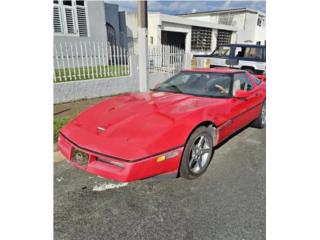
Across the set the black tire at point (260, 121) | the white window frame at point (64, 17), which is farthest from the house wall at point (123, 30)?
the black tire at point (260, 121)

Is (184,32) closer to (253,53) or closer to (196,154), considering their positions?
(253,53)

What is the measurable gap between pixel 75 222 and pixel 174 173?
3.52ft

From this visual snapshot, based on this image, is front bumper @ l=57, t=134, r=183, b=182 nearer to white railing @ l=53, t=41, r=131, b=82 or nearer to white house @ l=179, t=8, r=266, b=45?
white railing @ l=53, t=41, r=131, b=82

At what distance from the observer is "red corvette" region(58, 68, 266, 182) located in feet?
7.17

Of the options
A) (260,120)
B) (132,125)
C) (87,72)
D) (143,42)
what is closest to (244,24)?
(143,42)

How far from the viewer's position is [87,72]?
21.2ft

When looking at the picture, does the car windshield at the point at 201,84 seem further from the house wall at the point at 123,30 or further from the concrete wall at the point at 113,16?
the house wall at the point at 123,30

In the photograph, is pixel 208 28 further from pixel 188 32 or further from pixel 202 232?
pixel 202 232

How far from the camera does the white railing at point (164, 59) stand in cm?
830

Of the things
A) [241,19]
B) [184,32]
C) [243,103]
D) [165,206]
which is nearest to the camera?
[165,206]

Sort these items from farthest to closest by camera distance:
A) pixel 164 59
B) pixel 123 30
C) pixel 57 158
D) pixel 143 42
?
pixel 123 30 < pixel 164 59 < pixel 143 42 < pixel 57 158

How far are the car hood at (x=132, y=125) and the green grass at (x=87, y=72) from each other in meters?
3.41

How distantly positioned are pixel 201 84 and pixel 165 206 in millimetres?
2113

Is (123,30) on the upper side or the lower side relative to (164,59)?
upper
